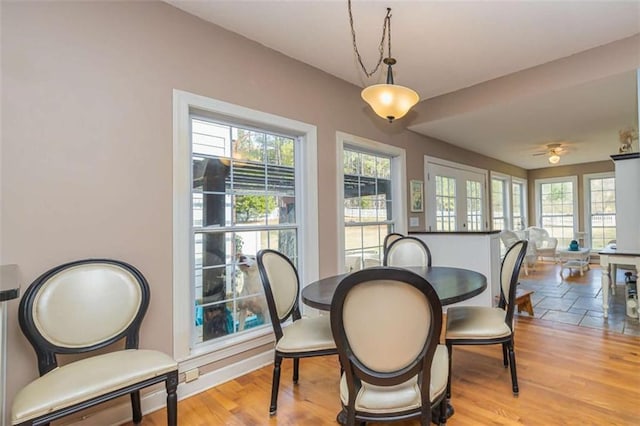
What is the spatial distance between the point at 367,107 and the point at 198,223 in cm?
227

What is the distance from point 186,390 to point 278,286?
35.7 inches

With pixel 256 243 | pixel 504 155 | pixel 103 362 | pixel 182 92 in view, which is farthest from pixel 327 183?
pixel 504 155

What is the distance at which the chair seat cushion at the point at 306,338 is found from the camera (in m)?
1.83

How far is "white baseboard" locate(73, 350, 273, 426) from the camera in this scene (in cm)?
178

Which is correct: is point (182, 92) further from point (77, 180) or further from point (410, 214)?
point (410, 214)

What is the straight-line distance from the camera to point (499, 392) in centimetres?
203

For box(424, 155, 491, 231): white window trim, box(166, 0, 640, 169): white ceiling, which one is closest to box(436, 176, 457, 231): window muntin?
box(424, 155, 491, 231): white window trim

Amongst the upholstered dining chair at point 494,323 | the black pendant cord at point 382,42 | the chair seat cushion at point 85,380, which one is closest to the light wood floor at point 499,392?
the upholstered dining chair at point 494,323

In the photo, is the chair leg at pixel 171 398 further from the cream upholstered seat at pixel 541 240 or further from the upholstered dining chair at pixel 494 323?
the cream upholstered seat at pixel 541 240

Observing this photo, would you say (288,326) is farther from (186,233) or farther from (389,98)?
(389,98)

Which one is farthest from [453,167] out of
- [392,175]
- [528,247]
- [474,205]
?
[528,247]

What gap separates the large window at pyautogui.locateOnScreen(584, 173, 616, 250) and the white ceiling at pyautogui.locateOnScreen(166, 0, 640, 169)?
168 inches

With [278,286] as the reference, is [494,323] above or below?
below

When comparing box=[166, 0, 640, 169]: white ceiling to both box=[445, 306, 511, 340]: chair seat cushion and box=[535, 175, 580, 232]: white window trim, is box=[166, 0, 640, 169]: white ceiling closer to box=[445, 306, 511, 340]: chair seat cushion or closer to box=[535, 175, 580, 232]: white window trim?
box=[445, 306, 511, 340]: chair seat cushion
